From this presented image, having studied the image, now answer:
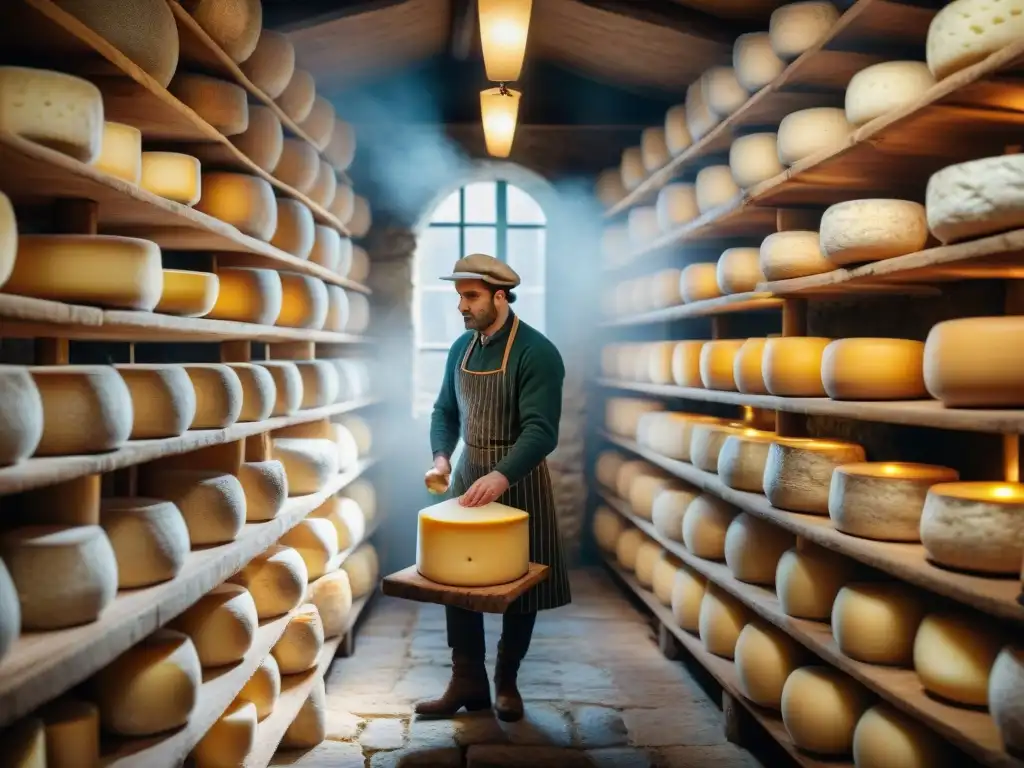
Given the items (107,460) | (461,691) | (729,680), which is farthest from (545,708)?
(107,460)

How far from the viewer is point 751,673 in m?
3.02

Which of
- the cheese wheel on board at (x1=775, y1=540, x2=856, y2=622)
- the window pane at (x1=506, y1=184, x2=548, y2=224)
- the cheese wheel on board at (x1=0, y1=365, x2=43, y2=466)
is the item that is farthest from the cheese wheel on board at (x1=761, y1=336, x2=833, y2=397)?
the window pane at (x1=506, y1=184, x2=548, y2=224)

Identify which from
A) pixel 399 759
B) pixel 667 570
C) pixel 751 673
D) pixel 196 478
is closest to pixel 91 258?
pixel 196 478

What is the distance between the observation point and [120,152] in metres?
2.16

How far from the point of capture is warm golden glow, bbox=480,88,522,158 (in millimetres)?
3557

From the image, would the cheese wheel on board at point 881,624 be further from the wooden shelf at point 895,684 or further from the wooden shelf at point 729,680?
the wooden shelf at point 729,680

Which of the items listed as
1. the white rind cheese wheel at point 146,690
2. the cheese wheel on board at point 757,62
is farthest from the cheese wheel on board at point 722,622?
the white rind cheese wheel at point 146,690

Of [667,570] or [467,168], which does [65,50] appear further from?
[467,168]

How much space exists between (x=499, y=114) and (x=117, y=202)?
1.90m

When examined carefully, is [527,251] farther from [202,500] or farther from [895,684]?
[895,684]

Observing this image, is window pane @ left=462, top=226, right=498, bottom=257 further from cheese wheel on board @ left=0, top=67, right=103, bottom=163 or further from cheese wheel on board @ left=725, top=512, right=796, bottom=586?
cheese wheel on board @ left=0, top=67, right=103, bottom=163

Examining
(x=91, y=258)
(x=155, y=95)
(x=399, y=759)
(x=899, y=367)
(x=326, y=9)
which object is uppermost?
(x=326, y=9)

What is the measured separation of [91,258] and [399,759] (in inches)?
74.6

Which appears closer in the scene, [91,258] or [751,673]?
[91,258]
